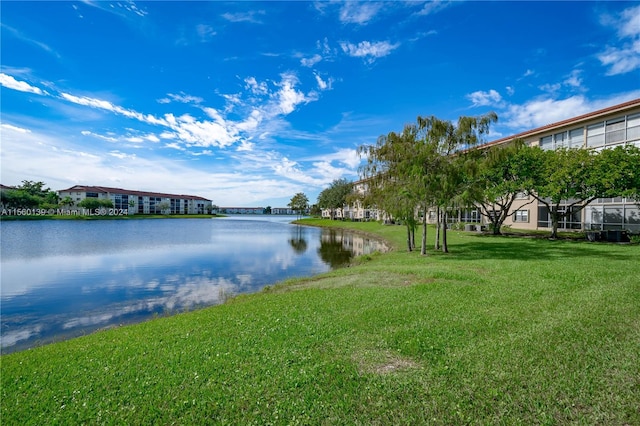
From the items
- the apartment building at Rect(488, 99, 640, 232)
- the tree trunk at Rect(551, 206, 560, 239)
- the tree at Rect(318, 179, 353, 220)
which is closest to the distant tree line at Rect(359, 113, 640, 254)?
the tree trunk at Rect(551, 206, 560, 239)

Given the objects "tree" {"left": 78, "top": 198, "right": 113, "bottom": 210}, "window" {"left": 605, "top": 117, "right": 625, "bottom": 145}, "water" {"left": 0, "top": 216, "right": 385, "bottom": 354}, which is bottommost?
"water" {"left": 0, "top": 216, "right": 385, "bottom": 354}

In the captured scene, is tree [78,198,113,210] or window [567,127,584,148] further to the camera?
tree [78,198,113,210]

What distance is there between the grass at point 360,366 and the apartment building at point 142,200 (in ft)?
437

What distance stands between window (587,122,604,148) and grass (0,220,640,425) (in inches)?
1167

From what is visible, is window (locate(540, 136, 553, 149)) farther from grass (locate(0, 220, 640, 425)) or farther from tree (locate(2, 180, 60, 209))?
tree (locate(2, 180, 60, 209))

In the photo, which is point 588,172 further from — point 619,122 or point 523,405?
point 523,405

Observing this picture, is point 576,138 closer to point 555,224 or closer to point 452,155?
point 555,224

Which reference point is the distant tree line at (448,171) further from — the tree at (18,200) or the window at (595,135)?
the tree at (18,200)

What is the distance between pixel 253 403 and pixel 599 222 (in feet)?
130

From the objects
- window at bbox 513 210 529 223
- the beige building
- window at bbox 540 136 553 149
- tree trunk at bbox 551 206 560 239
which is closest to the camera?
tree trunk at bbox 551 206 560 239

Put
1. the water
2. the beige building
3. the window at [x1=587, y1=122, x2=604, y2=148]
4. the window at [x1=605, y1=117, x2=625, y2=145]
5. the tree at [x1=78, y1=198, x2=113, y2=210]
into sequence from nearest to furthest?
the water, the beige building, the window at [x1=605, y1=117, x2=625, y2=145], the window at [x1=587, y1=122, x2=604, y2=148], the tree at [x1=78, y1=198, x2=113, y2=210]

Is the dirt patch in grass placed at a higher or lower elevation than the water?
higher

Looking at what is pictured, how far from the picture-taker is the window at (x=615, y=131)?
28759 mm

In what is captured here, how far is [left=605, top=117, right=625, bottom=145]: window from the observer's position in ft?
94.4
